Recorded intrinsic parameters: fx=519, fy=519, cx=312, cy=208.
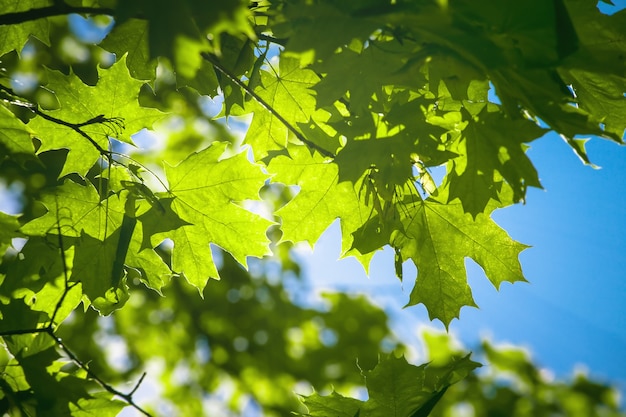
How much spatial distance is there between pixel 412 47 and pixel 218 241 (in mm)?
1079

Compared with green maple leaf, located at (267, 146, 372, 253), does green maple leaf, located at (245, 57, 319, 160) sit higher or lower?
higher

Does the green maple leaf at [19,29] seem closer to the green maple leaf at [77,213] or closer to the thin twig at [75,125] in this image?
the thin twig at [75,125]

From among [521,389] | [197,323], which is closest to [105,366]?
[197,323]

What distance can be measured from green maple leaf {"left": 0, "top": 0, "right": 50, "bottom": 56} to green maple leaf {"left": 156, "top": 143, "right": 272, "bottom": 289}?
0.68 m

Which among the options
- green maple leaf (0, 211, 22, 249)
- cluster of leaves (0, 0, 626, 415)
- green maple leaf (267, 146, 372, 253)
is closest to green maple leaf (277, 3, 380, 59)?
cluster of leaves (0, 0, 626, 415)

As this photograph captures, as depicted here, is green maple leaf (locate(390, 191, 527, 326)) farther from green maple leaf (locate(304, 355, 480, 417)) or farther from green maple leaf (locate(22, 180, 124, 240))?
green maple leaf (locate(22, 180, 124, 240))

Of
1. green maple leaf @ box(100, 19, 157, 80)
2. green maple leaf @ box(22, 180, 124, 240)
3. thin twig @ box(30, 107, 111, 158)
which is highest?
green maple leaf @ box(100, 19, 157, 80)

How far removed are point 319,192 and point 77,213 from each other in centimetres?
89

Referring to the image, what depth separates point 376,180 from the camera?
1652mm

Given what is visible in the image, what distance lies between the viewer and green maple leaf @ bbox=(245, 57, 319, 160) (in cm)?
187

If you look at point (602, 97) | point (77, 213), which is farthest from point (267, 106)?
point (602, 97)

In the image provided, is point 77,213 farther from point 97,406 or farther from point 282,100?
point 282,100

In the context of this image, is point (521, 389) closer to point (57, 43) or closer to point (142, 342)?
point (142, 342)

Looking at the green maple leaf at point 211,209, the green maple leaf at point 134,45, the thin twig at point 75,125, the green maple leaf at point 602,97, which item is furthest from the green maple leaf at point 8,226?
the green maple leaf at point 602,97
